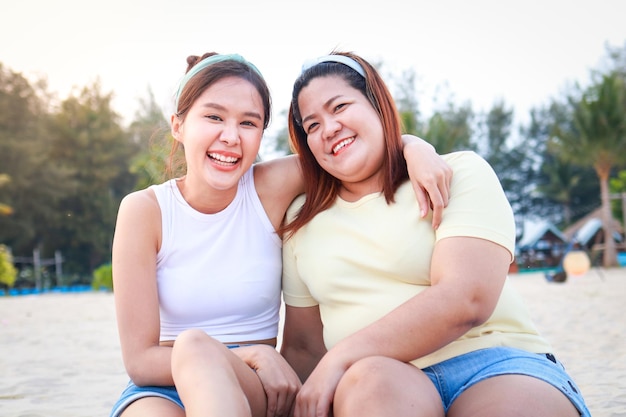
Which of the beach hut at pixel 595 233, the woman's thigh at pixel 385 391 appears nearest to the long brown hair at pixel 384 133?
the woman's thigh at pixel 385 391

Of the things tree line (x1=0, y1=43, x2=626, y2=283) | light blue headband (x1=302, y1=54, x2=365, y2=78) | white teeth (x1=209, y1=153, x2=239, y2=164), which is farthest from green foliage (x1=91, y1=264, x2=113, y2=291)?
light blue headband (x1=302, y1=54, x2=365, y2=78)

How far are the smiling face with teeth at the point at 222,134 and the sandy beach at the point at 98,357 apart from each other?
6.37ft

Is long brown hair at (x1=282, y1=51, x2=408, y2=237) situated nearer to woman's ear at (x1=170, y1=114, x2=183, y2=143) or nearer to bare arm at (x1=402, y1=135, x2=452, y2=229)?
bare arm at (x1=402, y1=135, x2=452, y2=229)

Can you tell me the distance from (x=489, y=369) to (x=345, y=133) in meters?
0.94

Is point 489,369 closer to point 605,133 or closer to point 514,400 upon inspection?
point 514,400

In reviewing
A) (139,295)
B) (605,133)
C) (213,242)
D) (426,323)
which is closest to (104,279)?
(605,133)

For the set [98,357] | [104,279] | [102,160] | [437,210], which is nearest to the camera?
[437,210]

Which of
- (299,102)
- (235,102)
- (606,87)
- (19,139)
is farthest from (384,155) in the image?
(19,139)

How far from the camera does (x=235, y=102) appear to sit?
2.30m

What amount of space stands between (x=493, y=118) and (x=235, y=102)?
41.1m

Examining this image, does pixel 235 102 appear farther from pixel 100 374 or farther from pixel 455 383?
pixel 100 374

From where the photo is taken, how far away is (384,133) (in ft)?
7.48

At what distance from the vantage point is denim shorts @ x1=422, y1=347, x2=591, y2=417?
1789mm

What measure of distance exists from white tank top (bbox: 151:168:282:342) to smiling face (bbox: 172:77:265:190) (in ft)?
0.51
